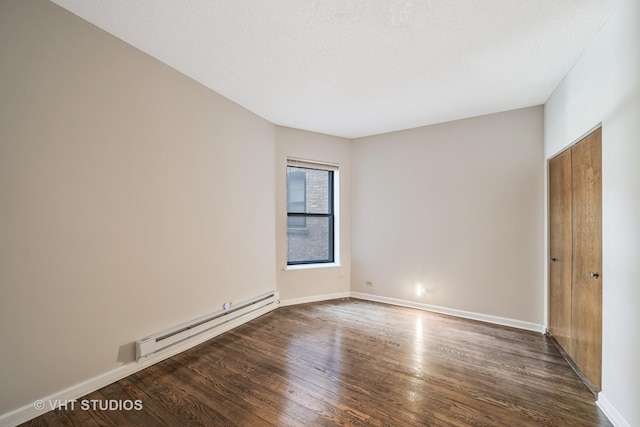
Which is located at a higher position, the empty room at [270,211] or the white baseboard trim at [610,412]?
the empty room at [270,211]

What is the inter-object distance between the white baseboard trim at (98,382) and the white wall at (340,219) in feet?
4.06

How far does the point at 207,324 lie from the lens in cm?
288

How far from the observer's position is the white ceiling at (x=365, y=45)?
1.80 meters

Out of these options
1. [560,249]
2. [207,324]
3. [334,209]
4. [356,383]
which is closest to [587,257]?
Answer: [560,249]

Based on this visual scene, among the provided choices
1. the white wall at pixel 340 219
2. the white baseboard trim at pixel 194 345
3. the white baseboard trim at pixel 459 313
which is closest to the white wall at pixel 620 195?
the white baseboard trim at pixel 194 345

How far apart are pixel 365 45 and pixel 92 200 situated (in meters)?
2.36

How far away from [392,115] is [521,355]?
297 cm

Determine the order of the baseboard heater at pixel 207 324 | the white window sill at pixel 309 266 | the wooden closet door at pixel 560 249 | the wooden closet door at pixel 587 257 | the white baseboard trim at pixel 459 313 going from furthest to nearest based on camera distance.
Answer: the white window sill at pixel 309 266
the white baseboard trim at pixel 459 313
the wooden closet door at pixel 560 249
the baseboard heater at pixel 207 324
the wooden closet door at pixel 587 257

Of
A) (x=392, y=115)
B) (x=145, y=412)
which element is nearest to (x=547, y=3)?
(x=392, y=115)

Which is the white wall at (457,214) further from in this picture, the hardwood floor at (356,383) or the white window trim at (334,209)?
the hardwood floor at (356,383)

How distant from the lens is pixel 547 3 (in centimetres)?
172

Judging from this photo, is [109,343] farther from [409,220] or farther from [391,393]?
[409,220]

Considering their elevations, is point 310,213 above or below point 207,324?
above

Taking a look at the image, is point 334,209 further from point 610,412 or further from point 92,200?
point 610,412
